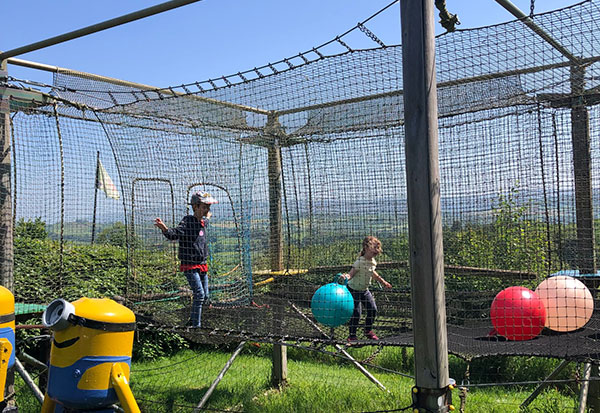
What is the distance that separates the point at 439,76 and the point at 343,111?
1.36 metres

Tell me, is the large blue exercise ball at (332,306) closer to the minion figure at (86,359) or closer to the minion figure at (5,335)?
the minion figure at (86,359)

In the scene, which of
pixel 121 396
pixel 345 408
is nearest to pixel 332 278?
pixel 345 408

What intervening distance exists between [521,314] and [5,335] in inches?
134

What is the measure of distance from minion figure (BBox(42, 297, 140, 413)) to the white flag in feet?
11.6

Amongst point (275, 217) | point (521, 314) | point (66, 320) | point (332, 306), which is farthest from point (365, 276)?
point (66, 320)

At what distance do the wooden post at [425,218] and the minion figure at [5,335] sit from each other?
251cm

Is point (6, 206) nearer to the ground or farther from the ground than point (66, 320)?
farther from the ground

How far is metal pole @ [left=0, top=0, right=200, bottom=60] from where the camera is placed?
4.10 metres

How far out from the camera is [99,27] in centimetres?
463

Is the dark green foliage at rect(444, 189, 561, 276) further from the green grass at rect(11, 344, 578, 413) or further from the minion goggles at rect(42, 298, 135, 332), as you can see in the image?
the minion goggles at rect(42, 298, 135, 332)

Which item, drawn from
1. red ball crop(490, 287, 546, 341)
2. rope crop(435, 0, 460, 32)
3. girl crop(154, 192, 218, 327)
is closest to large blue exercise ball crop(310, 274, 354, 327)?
girl crop(154, 192, 218, 327)

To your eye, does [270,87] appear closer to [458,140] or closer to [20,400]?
[458,140]

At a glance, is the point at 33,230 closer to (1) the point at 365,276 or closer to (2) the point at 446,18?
(1) the point at 365,276

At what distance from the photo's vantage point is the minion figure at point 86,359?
9.64ft
